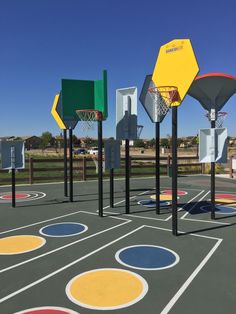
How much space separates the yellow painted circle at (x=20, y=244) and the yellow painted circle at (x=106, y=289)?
156 cm

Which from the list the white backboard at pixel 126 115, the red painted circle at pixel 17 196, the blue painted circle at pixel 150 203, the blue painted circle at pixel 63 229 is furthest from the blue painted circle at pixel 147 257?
the red painted circle at pixel 17 196

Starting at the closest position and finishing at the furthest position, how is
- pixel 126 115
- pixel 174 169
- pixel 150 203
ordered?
pixel 174 169, pixel 126 115, pixel 150 203

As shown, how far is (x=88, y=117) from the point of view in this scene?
7984 mm

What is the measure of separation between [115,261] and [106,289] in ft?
3.02

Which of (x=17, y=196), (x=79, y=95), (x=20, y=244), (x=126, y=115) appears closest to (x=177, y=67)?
(x=126, y=115)

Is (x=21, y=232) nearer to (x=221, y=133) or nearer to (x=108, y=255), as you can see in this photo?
(x=108, y=255)

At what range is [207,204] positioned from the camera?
374 inches

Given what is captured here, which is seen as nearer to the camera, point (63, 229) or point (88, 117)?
point (63, 229)

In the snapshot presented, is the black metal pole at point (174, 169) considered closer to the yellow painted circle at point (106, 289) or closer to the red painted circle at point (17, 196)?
the yellow painted circle at point (106, 289)

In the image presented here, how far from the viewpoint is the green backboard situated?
26.0ft

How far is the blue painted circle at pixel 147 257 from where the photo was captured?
459 centimetres

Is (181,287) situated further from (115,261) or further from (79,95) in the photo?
(79,95)

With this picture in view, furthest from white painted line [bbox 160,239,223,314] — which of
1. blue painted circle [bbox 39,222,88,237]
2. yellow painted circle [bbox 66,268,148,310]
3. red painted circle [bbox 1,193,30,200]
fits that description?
red painted circle [bbox 1,193,30,200]

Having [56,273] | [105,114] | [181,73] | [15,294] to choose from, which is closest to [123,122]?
[105,114]
